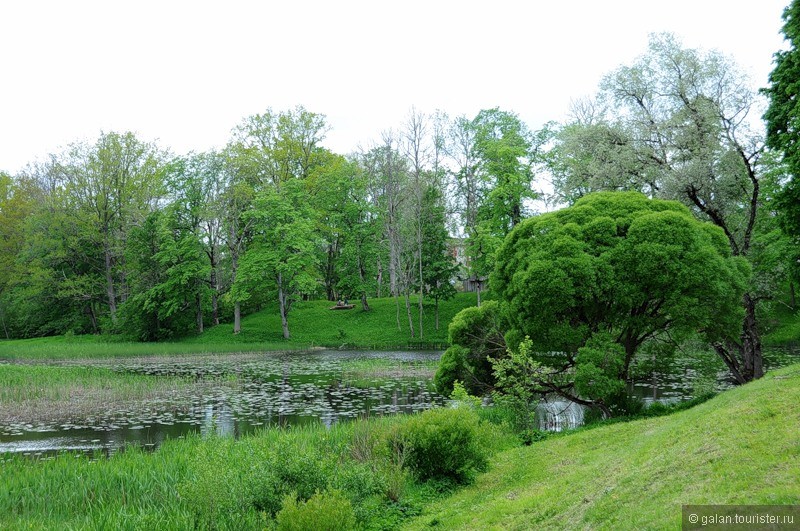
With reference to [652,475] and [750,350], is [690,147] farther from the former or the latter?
[652,475]

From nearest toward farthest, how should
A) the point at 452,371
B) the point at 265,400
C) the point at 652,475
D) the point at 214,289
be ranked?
1. the point at 652,475
2. the point at 452,371
3. the point at 265,400
4. the point at 214,289

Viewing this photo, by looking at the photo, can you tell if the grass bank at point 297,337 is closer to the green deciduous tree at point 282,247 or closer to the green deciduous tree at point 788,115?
the green deciduous tree at point 282,247

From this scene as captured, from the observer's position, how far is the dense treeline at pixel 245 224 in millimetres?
46062

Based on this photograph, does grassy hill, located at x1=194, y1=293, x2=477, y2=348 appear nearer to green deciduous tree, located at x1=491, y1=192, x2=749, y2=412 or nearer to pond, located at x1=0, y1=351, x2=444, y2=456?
pond, located at x1=0, y1=351, x2=444, y2=456

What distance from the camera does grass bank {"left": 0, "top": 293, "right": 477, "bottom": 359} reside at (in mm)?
37562

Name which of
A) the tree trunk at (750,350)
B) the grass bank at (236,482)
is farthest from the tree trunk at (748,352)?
the grass bank at (236,482)

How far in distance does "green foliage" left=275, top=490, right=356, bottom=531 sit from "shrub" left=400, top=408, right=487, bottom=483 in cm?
322

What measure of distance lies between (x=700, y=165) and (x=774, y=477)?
49.1ft

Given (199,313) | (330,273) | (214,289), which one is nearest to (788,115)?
(214,289)

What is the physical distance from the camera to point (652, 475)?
652 cm

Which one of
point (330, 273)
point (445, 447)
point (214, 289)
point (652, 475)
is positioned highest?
point (330, 273)

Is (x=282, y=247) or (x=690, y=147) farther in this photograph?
(x=282, y=247)

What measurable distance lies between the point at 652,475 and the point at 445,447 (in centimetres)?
396

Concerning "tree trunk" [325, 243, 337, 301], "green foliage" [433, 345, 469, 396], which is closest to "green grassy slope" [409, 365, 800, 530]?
"green foliage" [433, 345, 469, 396]
